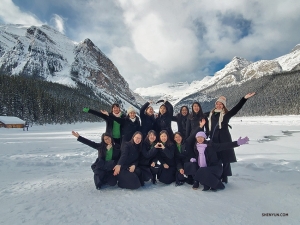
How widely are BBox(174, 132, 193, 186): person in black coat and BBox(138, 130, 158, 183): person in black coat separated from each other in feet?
1.97

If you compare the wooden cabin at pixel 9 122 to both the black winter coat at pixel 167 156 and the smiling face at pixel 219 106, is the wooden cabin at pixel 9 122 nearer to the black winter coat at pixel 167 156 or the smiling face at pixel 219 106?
the black winter coat at pixel 167 156

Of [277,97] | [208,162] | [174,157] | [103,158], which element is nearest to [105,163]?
[103,158]

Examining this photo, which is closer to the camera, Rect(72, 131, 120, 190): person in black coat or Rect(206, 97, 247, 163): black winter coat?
Rect(72, 131, 120, 190): person in black coat

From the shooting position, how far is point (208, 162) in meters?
4.73

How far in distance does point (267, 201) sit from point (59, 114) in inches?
2211

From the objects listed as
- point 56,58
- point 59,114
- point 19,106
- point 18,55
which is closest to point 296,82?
point 59,114

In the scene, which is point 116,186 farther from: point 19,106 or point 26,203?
point 19,106

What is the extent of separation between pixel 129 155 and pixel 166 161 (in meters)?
0.97

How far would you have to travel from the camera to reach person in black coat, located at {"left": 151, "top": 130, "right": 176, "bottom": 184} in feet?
16.5

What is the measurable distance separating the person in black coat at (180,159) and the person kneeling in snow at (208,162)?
307 millimetres

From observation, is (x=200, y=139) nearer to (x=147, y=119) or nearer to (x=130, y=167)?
(x=130, y=167)

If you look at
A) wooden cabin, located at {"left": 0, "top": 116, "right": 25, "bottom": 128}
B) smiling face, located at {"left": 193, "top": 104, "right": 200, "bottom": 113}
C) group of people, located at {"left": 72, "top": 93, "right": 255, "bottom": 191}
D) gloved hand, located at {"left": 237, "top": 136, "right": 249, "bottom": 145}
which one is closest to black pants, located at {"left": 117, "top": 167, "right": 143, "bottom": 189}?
group of people, located at {"left": 72, "top": 93, "right": 255, "bottom": 191}

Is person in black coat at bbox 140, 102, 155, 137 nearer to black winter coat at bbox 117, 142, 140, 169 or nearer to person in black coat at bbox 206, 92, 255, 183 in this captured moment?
black winter coat at bbox 117, 142, 140, 169

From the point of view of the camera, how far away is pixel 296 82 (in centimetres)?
9325
